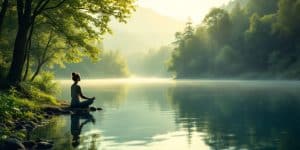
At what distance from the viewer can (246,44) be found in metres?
125

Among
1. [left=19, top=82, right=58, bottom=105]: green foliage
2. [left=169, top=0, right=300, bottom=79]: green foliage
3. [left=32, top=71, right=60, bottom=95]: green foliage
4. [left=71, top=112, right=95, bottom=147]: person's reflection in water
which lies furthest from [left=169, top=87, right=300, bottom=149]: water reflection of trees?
[left=169, top=0, right=300, bottom=79]: green foliage

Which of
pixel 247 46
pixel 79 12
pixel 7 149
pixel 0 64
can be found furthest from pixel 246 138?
pixel 247 46

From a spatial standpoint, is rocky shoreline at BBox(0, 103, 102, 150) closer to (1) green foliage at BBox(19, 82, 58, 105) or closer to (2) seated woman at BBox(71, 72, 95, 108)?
(2) seated woman at BBox(71, 72, 95, 108)

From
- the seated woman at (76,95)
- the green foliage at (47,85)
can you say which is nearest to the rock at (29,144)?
the seated woman at (76,95)

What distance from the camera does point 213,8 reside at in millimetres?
150000

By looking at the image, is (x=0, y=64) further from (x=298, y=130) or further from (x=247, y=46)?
(x=247, y=46)

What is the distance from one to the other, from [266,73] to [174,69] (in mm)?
57386

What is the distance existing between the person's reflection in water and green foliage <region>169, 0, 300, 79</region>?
73.9m

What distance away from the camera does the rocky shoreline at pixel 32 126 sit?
17242 mm

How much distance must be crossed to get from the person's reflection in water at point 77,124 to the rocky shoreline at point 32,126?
1.00m

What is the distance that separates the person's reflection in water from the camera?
20328mm

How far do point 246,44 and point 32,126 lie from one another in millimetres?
106136

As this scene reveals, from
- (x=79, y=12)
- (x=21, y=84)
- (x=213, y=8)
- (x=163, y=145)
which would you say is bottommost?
(x=163, y=145)

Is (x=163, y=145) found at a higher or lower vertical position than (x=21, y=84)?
lower
